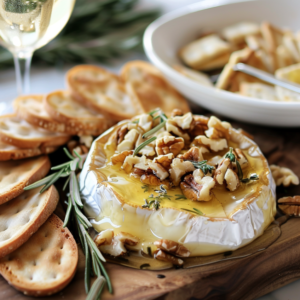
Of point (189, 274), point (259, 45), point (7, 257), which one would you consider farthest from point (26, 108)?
point (259, 45)

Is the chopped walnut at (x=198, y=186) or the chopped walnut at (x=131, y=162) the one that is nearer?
the chopped walnut at (x=198, y=186)

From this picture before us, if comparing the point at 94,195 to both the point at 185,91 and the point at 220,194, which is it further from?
the point at 185,91

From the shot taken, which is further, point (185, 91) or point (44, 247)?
point (185, 91)

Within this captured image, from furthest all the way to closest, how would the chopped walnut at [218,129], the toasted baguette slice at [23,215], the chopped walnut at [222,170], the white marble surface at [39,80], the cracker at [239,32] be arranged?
the cracker at [239,32]
the white marble surface at [39,80]
the chopped walnut at [218,129]
the chopped walnut at [222,170]
the toasted baguette slice at [23,215]

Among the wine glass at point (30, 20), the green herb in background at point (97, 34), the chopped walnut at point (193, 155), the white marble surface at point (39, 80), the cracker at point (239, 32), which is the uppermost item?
the wine glass at point (30, 20)

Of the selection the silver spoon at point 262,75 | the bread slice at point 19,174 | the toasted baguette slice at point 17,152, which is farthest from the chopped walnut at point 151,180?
the silver spoon at point 262,75

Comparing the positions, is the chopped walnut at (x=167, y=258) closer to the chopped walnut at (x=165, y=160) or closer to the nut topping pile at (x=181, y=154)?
the nut topping pile at (x=181, y=154)

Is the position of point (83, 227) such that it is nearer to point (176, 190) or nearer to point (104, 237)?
point (104, 237)
